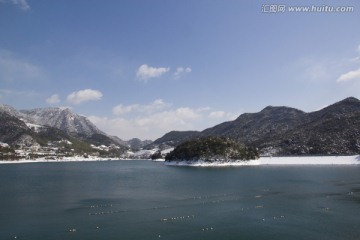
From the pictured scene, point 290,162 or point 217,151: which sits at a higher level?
point 217,151

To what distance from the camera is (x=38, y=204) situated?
5453 cm

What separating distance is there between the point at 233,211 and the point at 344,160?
150 meters

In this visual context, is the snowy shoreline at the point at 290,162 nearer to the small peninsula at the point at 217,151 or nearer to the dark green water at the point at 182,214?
the small peninsula at the point at 217,151

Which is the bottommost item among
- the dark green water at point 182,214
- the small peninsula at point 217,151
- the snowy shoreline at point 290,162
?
the dark green water at point 182,214

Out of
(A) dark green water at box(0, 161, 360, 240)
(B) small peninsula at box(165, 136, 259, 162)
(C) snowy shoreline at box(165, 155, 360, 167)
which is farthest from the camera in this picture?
(B) small peninsula at box(165, 136, 259, 162)

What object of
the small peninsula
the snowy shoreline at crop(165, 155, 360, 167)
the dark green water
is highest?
the small peninsula

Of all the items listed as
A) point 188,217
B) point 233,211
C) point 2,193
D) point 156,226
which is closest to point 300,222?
point 233,211

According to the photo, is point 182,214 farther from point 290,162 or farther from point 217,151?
point 290,162

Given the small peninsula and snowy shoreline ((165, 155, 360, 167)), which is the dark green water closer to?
the small peninsula

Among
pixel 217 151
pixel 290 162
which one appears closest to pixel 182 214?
pixel 217 151

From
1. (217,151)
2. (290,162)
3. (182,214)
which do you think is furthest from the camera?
(290,162)

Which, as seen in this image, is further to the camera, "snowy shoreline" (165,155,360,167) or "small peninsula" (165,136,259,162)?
"small peninsula" (165,136,259,162)

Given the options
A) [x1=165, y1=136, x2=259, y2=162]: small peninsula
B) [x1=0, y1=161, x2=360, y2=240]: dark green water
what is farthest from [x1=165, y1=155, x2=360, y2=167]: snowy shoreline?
[x1=0, y1=161, x2=360, y2=240]: dark green water

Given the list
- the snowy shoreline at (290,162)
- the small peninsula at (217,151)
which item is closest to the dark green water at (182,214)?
the small peninsula at (217,151)
